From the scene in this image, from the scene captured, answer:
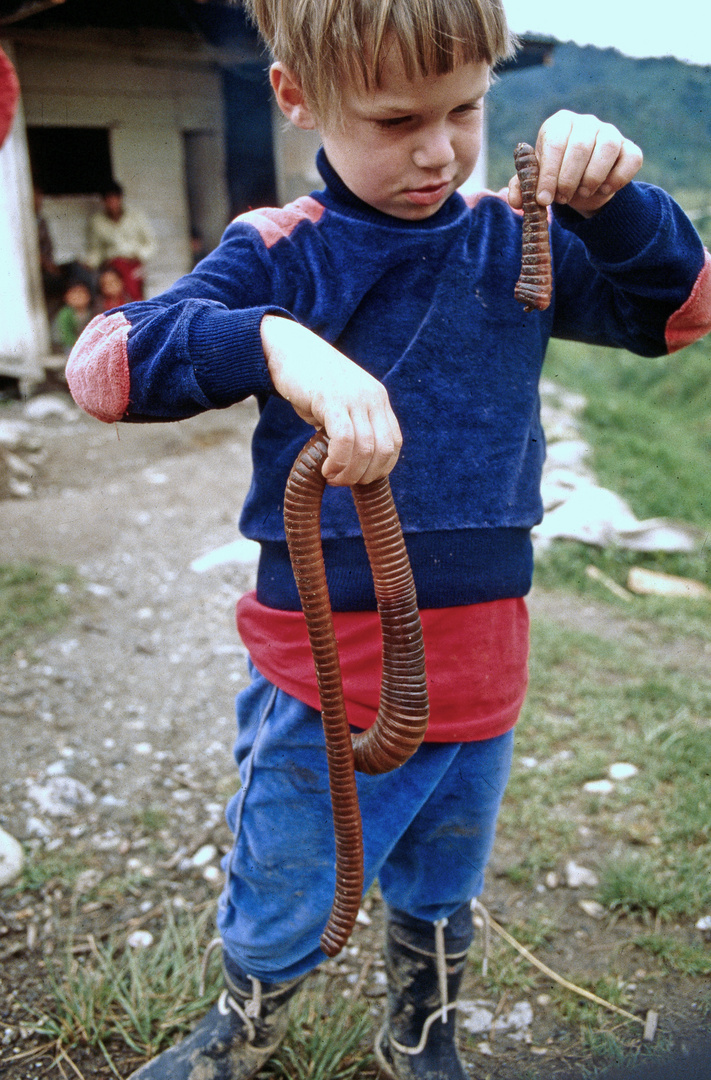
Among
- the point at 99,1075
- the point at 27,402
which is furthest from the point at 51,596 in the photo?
the point at 27,402

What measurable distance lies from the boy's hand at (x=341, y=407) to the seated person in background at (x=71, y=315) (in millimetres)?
7491

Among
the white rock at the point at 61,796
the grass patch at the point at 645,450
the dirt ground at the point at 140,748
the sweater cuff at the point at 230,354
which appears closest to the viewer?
the sweater cuff at the point at 230,354

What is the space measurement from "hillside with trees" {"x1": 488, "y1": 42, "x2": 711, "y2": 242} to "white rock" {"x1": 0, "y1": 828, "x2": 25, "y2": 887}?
22.7ft

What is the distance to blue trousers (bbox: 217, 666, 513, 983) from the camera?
1.37 m

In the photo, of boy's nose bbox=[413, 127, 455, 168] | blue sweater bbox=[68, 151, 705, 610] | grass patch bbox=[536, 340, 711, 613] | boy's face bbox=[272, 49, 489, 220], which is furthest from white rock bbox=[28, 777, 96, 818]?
grass patch bbox=[536, 340, 711, 613]

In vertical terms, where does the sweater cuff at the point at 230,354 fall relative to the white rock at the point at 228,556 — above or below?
above

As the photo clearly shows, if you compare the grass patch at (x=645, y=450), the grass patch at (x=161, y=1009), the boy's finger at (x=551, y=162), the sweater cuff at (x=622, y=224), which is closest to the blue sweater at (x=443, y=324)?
the sweater cuff at (x=622, y=224)

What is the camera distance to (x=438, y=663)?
134 centimetres

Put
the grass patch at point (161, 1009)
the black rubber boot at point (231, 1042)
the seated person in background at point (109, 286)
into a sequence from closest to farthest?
the black rubber boot at point (231, 1042) < the grass patch at point (161, 1009) < the seated person in background at point (109, 286)

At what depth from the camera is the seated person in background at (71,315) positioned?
7980 millimetres

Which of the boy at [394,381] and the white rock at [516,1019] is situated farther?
the white rock at [516,1019]

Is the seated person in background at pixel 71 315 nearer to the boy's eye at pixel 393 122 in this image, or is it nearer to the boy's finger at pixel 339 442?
the boy's eye at pixel 393 122

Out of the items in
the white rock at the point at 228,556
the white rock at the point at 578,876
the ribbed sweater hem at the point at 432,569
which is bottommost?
the white rock at the point at 228,556

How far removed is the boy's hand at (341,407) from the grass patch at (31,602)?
2498 millimetres
